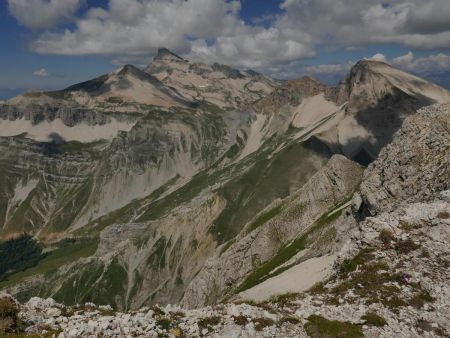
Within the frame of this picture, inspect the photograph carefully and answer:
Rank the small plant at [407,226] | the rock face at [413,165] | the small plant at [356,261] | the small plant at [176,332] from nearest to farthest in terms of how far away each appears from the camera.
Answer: the small plant at [176,332] → the small plant at [356,261] → the small plant at [407,226] → the rock face at [413,165]

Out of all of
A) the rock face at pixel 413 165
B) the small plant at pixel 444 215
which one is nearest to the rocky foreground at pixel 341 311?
the small plant at pixel 444 215

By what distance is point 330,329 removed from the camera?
93.4ft

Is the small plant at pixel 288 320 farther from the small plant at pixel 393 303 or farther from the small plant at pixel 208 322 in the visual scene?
the small plant at pixel 393 303

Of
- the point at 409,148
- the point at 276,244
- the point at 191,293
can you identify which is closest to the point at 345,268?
the point at 409,148

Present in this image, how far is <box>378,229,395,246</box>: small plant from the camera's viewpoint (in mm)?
38381

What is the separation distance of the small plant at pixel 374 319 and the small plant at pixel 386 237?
10227 millimetres

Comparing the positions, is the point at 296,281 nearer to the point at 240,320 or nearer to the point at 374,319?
the point at 374,319

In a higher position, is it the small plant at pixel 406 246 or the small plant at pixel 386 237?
the small plant at pixel 386 237

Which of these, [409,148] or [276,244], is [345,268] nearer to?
[409,148]

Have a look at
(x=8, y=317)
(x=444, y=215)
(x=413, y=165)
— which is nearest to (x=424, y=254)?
(x=444, y=215)

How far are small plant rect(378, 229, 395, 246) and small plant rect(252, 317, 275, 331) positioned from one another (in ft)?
48.9

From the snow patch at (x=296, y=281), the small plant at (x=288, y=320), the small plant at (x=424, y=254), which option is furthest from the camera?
the snow patch at (x=296, y=281)

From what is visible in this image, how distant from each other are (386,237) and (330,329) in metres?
13.6

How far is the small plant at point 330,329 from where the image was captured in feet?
91.5
